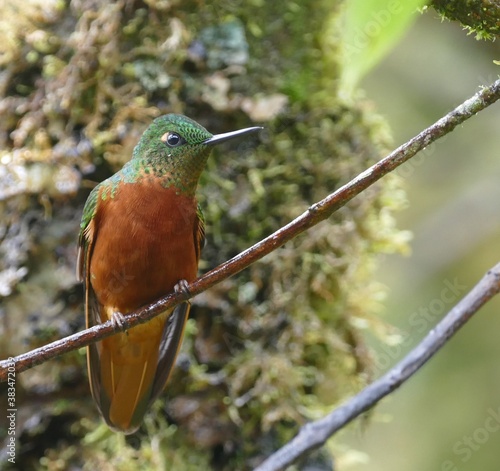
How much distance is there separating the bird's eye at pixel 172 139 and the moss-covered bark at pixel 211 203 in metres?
0.45

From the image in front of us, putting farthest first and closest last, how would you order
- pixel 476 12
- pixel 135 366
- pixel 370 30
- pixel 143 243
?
pixel 135 366
pixel 143 243
pixel 476 12
pixel 370 30

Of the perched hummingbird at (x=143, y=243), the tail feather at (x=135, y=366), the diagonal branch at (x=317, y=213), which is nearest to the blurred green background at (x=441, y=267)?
the tail feather at (x=135, y=366)

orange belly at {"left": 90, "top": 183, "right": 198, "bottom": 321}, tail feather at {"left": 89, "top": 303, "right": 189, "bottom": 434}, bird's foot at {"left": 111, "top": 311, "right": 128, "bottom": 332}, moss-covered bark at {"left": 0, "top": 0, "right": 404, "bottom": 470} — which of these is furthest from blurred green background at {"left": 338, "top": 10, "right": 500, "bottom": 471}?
bird's foot at {"left": 111, "top": 311, "right": 128, "bottom": 332}

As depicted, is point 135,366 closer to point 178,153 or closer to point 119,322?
point 119,322

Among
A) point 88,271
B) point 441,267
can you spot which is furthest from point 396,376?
point 441,267

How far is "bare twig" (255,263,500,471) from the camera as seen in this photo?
6.06 ft

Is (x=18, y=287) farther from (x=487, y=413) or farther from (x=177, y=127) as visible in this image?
(x=487, y=413)

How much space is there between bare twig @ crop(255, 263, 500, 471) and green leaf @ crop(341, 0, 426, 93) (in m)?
1.34

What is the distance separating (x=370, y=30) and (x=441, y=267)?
3585 mm

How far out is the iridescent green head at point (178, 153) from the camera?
221cm

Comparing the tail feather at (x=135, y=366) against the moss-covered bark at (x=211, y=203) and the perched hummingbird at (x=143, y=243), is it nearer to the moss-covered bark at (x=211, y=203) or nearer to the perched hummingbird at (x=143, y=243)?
the perched hummingbird at (x=143, y=243)

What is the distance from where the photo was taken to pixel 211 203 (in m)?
2.77

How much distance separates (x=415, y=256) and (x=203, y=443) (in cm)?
211

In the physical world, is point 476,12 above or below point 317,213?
above
